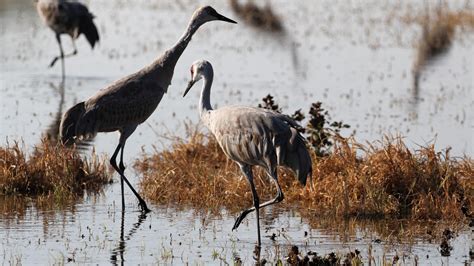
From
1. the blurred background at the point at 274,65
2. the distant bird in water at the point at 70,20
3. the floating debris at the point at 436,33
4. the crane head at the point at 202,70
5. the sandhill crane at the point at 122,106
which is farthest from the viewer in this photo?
the floating debris at the point at 436,33

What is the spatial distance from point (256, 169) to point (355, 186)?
1.10 m

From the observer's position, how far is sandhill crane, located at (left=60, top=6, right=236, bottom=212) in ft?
30.9

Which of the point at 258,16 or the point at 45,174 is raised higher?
the point at 258,16

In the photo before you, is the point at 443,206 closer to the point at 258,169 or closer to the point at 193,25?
the point at 258,169

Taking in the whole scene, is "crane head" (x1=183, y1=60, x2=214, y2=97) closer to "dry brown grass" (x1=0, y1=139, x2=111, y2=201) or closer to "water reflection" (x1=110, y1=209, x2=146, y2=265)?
"water reflection" (x1=110, y1=209, x2=146, y2=265)

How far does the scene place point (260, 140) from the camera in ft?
26.3

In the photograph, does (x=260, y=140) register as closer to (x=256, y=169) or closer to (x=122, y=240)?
(x=122, y=240)

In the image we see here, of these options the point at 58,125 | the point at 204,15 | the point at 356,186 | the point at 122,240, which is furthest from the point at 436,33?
the point at 122,240

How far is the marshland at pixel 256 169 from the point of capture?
314 inches

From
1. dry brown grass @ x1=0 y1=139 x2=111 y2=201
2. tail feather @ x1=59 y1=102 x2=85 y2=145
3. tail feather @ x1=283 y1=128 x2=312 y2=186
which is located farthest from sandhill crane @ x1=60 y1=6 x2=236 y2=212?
tail feather @ x1=283 y1=128 x2=312 y2=186

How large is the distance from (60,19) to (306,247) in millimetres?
10735

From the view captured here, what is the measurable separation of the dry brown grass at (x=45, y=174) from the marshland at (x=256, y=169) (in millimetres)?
17

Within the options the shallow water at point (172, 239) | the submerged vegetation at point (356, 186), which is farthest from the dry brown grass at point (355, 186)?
the shallow water at point (172, 239)

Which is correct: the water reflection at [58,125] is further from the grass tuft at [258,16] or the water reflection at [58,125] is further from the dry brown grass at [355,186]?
the grass tuft at [258,16]
